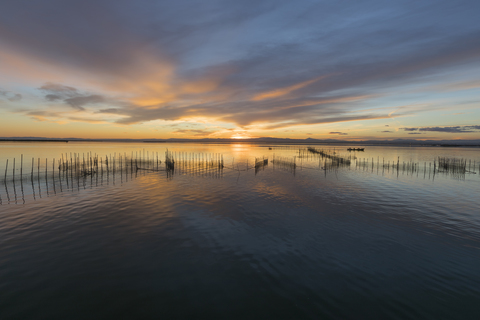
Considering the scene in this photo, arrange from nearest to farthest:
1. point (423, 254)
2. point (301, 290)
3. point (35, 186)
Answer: point (301, 290)
point (423, 254)
point (35, 186)

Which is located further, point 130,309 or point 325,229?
point 325,229

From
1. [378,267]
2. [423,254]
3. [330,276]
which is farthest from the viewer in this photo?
[423,254]

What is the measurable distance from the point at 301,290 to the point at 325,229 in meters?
6.17

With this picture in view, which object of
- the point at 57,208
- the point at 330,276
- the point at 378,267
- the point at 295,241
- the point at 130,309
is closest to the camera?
the point at 130,309

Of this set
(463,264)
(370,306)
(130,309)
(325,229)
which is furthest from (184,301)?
(463,264)

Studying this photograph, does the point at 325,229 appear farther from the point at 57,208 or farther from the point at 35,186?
the point at 35,186

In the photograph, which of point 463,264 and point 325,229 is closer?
point 463,264

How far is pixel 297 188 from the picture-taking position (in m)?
25.6

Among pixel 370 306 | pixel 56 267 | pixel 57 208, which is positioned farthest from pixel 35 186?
pixel 370 306

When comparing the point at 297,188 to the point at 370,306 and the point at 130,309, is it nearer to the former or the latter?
the point at 370,306

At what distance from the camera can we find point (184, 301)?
716cm

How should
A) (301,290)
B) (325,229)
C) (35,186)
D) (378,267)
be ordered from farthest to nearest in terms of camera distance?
(35,186) < (325,229) < (378,267) < (301,290)

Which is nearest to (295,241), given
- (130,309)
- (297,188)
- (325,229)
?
(325,229)

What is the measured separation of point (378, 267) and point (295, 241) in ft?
12.5
